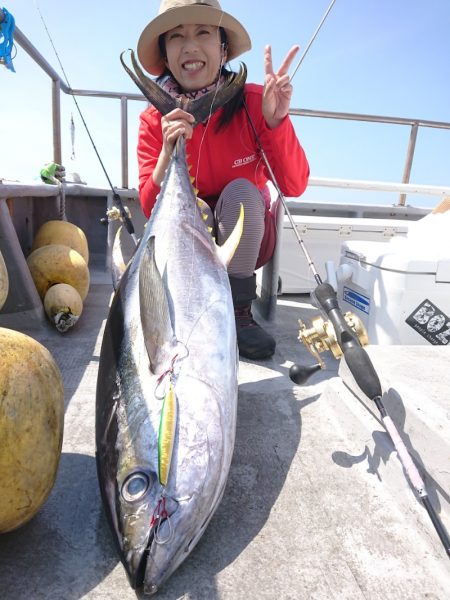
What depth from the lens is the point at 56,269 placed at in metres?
2.72

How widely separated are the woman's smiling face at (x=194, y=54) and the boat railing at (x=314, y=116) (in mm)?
1259

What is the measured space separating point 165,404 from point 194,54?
6.17 feet

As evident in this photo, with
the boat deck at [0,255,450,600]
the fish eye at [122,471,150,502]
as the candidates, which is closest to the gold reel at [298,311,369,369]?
the boat deck at [0,255,450,600]

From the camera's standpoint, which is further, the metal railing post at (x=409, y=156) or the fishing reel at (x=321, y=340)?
the metal railing post at (x=409, y=156)

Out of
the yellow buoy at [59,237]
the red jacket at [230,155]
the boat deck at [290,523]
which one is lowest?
the boat deck at [290,523]

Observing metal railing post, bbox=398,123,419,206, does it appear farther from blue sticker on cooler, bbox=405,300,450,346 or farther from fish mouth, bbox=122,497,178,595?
fish mouth, bbox=122,497,178,595

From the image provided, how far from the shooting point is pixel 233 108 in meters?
2.40

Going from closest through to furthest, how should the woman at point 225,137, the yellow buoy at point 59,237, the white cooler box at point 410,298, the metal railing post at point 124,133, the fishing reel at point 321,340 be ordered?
1. the fishing reel at point 321,340
2. the white cooler box at point 410,298
3. the woman at point 225,137
4. the yellow buoy at point 59,237
5. the metal railing post at point 124,133

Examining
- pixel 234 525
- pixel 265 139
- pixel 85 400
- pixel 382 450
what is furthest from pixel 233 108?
pixel 234 525

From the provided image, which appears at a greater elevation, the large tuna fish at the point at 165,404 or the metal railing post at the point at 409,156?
the metal railing post at the point at 409,156

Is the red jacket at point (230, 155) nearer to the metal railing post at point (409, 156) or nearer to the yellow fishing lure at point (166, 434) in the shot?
the yellow fishing lure at point (166, 434)

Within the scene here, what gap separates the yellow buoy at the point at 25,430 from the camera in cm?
98

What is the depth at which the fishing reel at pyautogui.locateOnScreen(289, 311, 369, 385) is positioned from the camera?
1567 millimetres

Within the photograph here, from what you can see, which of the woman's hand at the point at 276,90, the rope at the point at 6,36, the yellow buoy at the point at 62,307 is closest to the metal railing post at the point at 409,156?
the woman's hand at the point at 276,90
